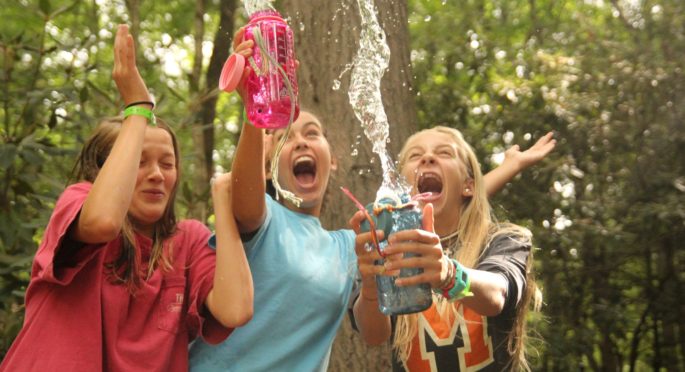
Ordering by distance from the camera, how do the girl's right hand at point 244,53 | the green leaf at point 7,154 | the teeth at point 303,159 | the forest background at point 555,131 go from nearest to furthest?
the girl's right hand at point 244,53
the teeth at point 303,159
the green leaf at point 7,154
the forest background at point 555,131

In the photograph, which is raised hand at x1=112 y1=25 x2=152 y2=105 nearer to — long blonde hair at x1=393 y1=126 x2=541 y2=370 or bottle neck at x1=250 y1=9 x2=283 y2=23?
bottle neck at x1=250 y1=9 x2=283 y2=23

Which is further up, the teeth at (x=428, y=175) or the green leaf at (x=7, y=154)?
the green leaf at (x=7, y=154)

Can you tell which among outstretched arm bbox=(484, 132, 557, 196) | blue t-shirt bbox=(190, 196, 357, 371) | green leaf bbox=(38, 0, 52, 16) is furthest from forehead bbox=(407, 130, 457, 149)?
green leaf bbox=(38, 0, 52, 16)

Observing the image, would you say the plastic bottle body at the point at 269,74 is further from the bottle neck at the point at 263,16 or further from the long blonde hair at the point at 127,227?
the long blonde hair at the point at 127,227

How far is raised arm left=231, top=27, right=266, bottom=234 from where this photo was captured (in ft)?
8.29

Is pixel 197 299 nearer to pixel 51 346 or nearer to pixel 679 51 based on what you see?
pixel 51 346

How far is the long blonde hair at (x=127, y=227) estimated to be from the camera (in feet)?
8.26

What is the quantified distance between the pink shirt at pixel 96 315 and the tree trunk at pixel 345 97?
1579mm

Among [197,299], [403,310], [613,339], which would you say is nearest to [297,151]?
[197,299]

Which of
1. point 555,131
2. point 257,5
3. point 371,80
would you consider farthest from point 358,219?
point 555,131

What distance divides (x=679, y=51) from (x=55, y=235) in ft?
18.0

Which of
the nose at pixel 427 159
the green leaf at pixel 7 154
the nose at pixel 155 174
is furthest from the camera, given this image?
the green leaf at pixel 7 154

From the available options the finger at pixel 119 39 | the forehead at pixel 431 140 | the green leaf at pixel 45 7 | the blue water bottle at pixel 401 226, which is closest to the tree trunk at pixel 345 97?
the forehead at pixel 431 140

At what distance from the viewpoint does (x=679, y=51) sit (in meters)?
6.58
